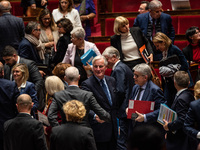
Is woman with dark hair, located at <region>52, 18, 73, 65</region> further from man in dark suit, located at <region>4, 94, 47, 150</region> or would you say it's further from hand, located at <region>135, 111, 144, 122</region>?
man in dark suit, located at <region>4, 94, 47, 150</region>

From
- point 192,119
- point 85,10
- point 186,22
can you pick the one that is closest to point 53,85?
point 192,119

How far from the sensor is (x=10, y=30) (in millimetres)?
5512

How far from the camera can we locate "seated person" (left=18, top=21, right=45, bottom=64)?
5074mm

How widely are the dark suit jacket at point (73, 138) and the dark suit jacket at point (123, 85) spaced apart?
1.17m

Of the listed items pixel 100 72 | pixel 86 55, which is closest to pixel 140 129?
pixel 100 72

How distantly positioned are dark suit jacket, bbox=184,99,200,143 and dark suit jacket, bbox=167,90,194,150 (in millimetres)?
150

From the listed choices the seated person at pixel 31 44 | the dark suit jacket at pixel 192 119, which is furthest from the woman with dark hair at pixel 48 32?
the dark suit jacket at pixel 192 119

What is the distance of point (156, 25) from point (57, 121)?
2534mm

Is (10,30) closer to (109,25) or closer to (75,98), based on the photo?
(109,25)

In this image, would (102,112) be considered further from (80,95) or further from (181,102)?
(181,102)

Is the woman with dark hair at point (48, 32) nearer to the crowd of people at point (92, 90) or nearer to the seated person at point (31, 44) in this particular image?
the crowd of people at point (92, 90)

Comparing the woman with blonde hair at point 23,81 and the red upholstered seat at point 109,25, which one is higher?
the red upholstered seat at point 109,25

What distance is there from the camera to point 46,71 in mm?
5215

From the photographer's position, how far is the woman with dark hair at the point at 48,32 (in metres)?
5.65
